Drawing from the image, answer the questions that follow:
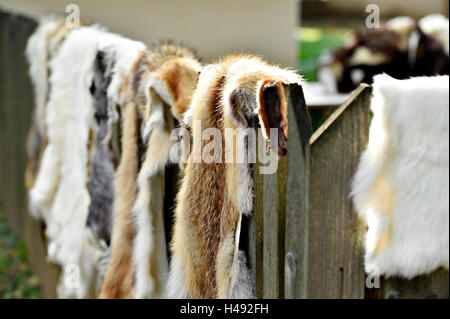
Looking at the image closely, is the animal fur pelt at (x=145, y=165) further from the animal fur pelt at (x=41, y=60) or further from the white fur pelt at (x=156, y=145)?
the animal fur pelt at (x=41, y=60)

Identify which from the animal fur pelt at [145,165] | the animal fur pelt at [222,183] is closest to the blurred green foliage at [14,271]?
the animal fur pelt at [145,165]

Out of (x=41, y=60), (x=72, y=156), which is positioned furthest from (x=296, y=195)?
(x=41, y=60)

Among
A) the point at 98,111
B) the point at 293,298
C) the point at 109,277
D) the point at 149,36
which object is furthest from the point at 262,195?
the point at 149,36

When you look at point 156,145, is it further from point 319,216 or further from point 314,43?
point 314,43

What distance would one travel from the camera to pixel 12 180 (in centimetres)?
533

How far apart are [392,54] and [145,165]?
13.7ft

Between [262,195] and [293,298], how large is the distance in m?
0.28

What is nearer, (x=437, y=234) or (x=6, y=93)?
(x=437, y=234)

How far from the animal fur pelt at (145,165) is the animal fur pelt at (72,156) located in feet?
1.27

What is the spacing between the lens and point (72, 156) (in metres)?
2.86

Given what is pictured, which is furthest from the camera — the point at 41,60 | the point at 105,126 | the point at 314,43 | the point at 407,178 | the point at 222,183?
the point at 314,43

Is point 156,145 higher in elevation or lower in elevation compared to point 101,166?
higher

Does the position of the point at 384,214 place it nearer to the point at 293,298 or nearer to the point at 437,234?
the point at 437,234

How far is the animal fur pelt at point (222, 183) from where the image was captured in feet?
4.96
